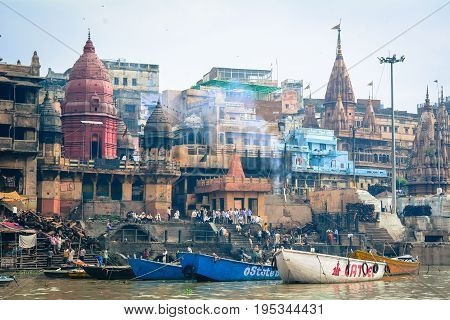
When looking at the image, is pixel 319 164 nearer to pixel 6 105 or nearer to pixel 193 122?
pixel 193 122

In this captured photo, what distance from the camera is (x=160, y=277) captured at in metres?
32.4

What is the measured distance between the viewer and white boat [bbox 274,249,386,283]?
98.5 feet

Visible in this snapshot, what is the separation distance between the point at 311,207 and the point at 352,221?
334cm

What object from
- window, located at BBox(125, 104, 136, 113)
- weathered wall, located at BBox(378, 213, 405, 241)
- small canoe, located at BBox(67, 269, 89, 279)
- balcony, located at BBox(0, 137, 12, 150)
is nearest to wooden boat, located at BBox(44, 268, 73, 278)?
small canoe, located at BBox(67, 269, 89, 279)

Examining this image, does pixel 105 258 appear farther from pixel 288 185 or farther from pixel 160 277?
pixel 288 185

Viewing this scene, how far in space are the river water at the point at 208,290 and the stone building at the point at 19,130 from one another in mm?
11633

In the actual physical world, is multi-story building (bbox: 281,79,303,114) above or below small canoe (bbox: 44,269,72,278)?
above

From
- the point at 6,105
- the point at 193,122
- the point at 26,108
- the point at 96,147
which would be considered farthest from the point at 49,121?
the point at 193,122

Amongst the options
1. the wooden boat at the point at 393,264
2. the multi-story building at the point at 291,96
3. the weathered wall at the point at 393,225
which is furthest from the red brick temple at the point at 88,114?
the multi-story building at the point at 291,96

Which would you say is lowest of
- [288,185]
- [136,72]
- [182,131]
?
[288,185]

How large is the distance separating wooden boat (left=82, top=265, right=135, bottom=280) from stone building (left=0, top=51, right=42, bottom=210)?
12498 mm

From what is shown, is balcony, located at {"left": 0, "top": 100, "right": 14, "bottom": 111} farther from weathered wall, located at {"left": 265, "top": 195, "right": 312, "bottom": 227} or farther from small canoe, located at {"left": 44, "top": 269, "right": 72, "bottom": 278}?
weathered wall, located at {"left": 265, "top": 195, "right": 312, "bottom": 227}

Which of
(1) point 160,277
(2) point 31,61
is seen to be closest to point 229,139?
(2) point 31,61

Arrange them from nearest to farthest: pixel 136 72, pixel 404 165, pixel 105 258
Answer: pixel 105 258, pixel 136 72, pixel 404 165
